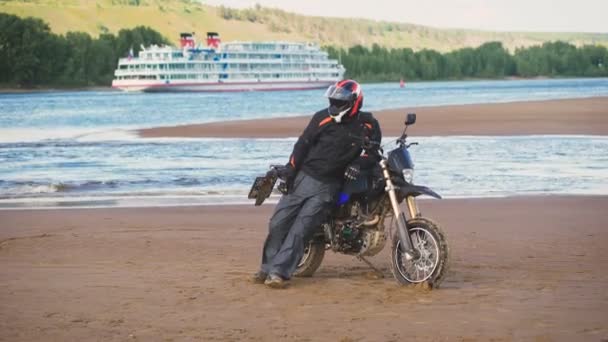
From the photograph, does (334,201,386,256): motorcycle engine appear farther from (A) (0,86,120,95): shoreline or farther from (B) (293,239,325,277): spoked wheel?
(A) (0,86,120,95): shoreline

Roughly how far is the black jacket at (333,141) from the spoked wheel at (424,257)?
0.70 metres

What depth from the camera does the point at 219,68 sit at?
13912cm

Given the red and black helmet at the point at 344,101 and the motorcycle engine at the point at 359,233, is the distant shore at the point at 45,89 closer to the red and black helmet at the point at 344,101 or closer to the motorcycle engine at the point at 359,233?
the motorcycle engine at the point at 359,233

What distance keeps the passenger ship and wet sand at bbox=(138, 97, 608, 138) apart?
8316 cm

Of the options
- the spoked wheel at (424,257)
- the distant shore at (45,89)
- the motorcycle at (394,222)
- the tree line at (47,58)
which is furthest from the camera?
the tree line at (47,58)

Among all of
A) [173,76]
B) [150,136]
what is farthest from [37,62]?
[150,136]

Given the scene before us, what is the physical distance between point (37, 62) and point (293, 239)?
143178 mm

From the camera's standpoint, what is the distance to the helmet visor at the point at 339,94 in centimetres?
887

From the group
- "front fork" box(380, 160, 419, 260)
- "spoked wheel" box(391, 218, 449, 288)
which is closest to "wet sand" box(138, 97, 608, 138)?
"spoked wheel" box(391, 218, 449, 288)

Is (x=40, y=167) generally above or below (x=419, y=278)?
below

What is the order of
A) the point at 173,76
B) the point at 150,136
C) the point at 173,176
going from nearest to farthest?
the point at 173,176 < the point at 150,136 < the point at 173,76

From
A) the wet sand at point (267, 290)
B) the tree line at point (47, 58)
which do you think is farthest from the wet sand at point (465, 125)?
the tree line at point (47, 58)

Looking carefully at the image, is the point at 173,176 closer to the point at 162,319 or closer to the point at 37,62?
the point at 162,319

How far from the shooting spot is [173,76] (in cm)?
13588
